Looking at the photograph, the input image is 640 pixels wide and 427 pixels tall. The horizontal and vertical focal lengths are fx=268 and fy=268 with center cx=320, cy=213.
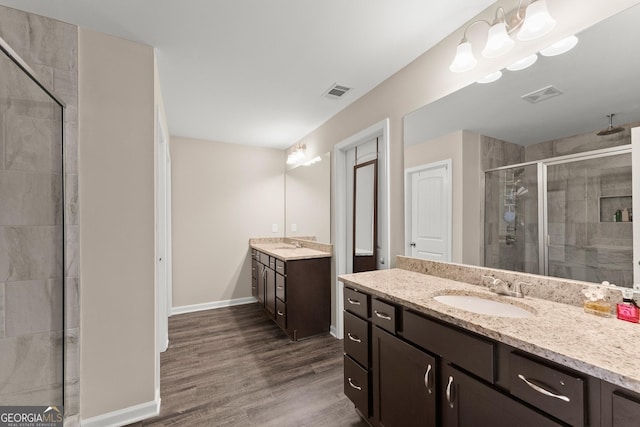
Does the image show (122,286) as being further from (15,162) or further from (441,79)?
(441,79)

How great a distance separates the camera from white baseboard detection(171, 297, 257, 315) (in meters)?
3.73

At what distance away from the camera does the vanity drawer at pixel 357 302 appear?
5.22ft

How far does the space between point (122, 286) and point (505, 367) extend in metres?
2.07

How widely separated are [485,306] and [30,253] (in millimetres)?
2579

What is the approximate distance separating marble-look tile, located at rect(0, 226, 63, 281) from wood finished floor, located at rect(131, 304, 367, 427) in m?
1.11

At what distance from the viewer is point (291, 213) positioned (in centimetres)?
426

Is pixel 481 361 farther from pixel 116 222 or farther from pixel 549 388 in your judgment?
pixel 116 222

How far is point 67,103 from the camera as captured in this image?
1.63 meters

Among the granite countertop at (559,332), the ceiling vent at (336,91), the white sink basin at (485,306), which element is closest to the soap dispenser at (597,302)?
the granite countertop at (559,332)

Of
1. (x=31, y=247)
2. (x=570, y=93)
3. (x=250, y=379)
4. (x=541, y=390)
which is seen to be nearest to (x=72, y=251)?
(x=31, y=247)

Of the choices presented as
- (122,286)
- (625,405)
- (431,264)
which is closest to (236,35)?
(122,286)

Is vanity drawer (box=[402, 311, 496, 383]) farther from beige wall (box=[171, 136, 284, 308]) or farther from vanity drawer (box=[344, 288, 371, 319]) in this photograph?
beige wall (box=[171, 136, 284, 308])

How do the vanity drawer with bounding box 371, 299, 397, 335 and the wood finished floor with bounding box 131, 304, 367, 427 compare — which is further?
the wood finished floor with bounding box 131, 304, 367, 427

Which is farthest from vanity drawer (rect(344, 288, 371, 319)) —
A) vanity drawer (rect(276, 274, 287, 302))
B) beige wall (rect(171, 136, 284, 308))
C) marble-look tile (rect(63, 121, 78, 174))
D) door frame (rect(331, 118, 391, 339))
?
beige wall (rect(171, 136, 284, 308))
